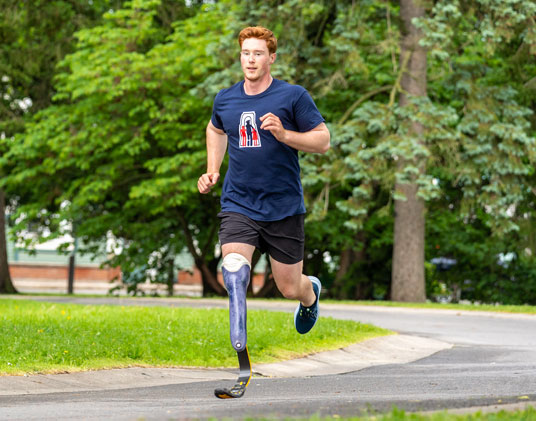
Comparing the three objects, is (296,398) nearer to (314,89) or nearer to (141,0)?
(314,89)

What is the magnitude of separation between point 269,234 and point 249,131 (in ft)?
2.39

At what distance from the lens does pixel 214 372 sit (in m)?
8.59

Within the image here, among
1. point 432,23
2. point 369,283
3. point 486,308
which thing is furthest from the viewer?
point 369,283

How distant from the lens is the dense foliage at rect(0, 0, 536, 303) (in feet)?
70.1

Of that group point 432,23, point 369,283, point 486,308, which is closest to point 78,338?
point 486,308

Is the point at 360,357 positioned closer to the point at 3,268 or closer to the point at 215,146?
the point at 215,146

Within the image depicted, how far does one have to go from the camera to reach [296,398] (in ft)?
20.4

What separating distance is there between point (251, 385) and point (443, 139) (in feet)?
47.8

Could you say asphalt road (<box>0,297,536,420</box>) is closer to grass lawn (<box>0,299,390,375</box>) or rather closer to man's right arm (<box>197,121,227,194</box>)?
grass lawn (<box>0,299,390,375</box>)

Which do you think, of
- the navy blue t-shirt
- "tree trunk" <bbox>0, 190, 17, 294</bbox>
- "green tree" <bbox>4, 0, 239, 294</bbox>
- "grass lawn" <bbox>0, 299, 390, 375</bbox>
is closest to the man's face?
the navy blue t-shirt

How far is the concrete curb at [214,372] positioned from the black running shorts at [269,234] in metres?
1.78

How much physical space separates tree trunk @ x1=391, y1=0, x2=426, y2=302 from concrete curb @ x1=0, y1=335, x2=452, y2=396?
10748 millimetres

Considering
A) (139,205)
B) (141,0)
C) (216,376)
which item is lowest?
(216,376)

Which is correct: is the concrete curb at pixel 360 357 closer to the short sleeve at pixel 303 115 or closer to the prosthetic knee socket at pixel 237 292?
the prosthetic knee socket at pixel 237 292
